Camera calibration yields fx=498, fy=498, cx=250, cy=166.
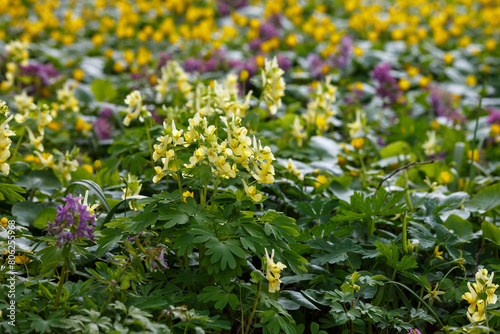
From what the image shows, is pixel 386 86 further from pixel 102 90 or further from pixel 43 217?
pixel 43 217

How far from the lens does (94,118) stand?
13.6 ft

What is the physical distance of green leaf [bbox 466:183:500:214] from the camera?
94.1 inches

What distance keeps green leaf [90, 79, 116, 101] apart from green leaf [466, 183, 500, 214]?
3.30 meters

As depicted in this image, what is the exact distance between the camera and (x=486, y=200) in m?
2.42

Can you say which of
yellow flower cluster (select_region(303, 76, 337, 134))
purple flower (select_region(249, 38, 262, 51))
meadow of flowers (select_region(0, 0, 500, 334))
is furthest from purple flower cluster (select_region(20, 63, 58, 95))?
yellow flower cluster (select_region(303, 76, 337, 134))

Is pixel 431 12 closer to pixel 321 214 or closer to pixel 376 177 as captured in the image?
pixel 376 177

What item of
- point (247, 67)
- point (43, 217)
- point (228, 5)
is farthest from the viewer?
point (228, 5)

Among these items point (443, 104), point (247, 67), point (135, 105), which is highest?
point (135, 105)

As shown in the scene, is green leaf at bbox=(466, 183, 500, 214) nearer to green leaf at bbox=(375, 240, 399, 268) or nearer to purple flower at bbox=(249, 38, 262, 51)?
green leaf at bbox=(375, 240, 399, 268)

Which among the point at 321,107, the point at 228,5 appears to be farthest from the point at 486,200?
the point at 228,5

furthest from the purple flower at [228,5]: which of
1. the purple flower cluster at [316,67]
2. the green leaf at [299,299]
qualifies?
the green leaf at [299,299]

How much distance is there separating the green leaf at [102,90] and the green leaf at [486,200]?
330cm

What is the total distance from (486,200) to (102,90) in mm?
3474

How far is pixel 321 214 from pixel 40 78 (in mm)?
3083
